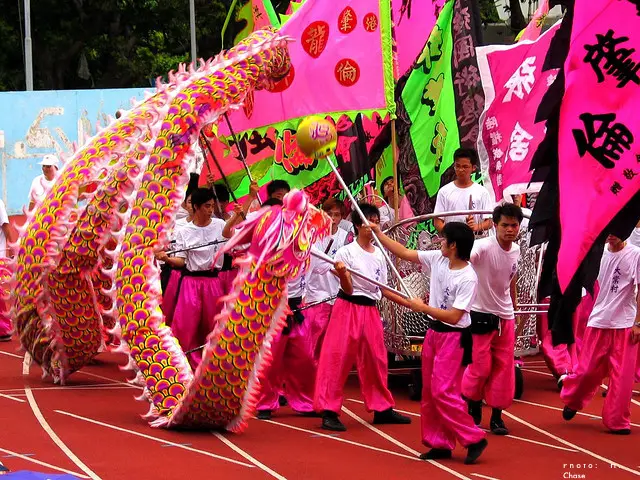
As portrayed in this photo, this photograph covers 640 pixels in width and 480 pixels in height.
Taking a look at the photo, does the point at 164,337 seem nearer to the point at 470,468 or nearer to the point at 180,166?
the point at 180,166

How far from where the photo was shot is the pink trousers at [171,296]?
36.4 ft

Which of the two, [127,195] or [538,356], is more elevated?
[127,195]

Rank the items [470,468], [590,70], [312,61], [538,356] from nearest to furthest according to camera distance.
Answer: [590,70]
[470,468]
[312,61]
[538,356]

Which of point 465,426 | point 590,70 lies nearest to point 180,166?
point 465,426

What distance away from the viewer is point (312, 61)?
11211 millimetres

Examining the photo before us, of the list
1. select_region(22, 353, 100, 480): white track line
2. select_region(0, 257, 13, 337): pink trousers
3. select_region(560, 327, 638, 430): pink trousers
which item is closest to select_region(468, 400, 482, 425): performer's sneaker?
select_region(560, 327, 638, 430): pink trousers

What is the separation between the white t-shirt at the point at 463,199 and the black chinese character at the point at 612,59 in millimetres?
3735

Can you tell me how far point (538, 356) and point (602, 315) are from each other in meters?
3.63

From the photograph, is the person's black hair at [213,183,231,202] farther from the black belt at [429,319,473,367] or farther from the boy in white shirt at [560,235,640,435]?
the black belt at [429,319,473,367]

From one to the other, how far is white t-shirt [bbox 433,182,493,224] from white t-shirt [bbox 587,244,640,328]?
153 centimetres

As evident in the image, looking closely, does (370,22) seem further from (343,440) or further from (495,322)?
(343,440)

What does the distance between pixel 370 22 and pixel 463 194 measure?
1.90 metres

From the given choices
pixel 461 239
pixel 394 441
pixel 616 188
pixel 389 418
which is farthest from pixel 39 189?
pixel 616 188

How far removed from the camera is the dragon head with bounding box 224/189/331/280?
8.12 meters
